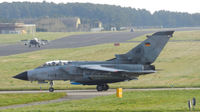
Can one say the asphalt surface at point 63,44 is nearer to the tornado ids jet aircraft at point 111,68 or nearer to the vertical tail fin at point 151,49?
the tornado ids jet aircraft at point 111,68

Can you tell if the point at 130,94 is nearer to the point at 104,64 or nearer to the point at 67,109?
the point at 104,64

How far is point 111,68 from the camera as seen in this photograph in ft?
116

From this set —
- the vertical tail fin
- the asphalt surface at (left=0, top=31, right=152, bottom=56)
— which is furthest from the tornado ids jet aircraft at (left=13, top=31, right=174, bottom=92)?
the asphalt surface at (left=0, top=31, right=152, bottom=56)

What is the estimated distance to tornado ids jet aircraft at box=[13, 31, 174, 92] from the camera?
34906mm

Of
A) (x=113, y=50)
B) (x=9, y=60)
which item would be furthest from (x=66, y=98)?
(x=113, y=50)

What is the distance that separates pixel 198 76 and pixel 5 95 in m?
20.3

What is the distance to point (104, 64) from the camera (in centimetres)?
3562

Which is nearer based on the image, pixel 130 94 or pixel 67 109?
pixel 67 109

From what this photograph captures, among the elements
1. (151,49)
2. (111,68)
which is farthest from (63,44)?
(151,49)

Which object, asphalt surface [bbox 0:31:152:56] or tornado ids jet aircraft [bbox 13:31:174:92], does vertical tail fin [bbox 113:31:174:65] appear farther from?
asphalt surface [bbox 0:31:152:56]

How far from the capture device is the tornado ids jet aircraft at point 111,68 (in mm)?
34906

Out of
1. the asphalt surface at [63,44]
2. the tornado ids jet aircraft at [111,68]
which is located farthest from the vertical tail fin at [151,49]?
the asphalt surface at [63,44]

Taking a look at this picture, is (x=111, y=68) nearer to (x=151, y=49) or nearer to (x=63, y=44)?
(x=151, y=49)

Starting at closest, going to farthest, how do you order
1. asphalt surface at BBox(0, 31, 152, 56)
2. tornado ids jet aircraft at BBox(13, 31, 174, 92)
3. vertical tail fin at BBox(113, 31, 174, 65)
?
1. tornado ids jet aircraft at BBox(13, 31, 174, 92)
2. vertical tail fin at BBox(113, 31, 174, 65)
3. asphalt surface at BBox(0, 31, 152, 56)
